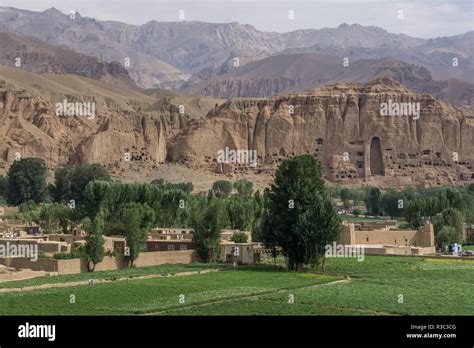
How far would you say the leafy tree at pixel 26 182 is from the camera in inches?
4323

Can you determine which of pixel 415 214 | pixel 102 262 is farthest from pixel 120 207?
pixel 415 214

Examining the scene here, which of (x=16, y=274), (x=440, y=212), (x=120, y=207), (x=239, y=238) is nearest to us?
(x=16, y=274)

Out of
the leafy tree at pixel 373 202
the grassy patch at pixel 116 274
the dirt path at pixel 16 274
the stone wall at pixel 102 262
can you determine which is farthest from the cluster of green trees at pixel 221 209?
the dirt path at pixel 16 274

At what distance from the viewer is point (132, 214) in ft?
203

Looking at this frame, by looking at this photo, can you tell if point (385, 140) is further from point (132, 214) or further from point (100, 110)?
point (132, 214)

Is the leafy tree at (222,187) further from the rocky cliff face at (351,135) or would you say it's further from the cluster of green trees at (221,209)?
the rocky cliff face at (351,135)

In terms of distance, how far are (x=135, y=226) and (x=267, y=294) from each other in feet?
59.9

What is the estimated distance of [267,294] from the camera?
42.8 m

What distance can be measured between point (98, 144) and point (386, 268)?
275 feet

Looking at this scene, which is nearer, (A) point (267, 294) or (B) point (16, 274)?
(A) point (267, 294)

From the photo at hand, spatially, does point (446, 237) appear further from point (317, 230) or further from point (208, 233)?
point (317, 230)

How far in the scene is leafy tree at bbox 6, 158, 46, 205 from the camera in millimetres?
109812

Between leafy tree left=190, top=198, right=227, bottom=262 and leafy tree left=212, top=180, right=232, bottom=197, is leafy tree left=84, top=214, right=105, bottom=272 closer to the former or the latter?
leafy tree left=190, top=198, right=227, bottom=262

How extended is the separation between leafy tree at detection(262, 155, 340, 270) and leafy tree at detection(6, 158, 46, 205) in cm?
5616
